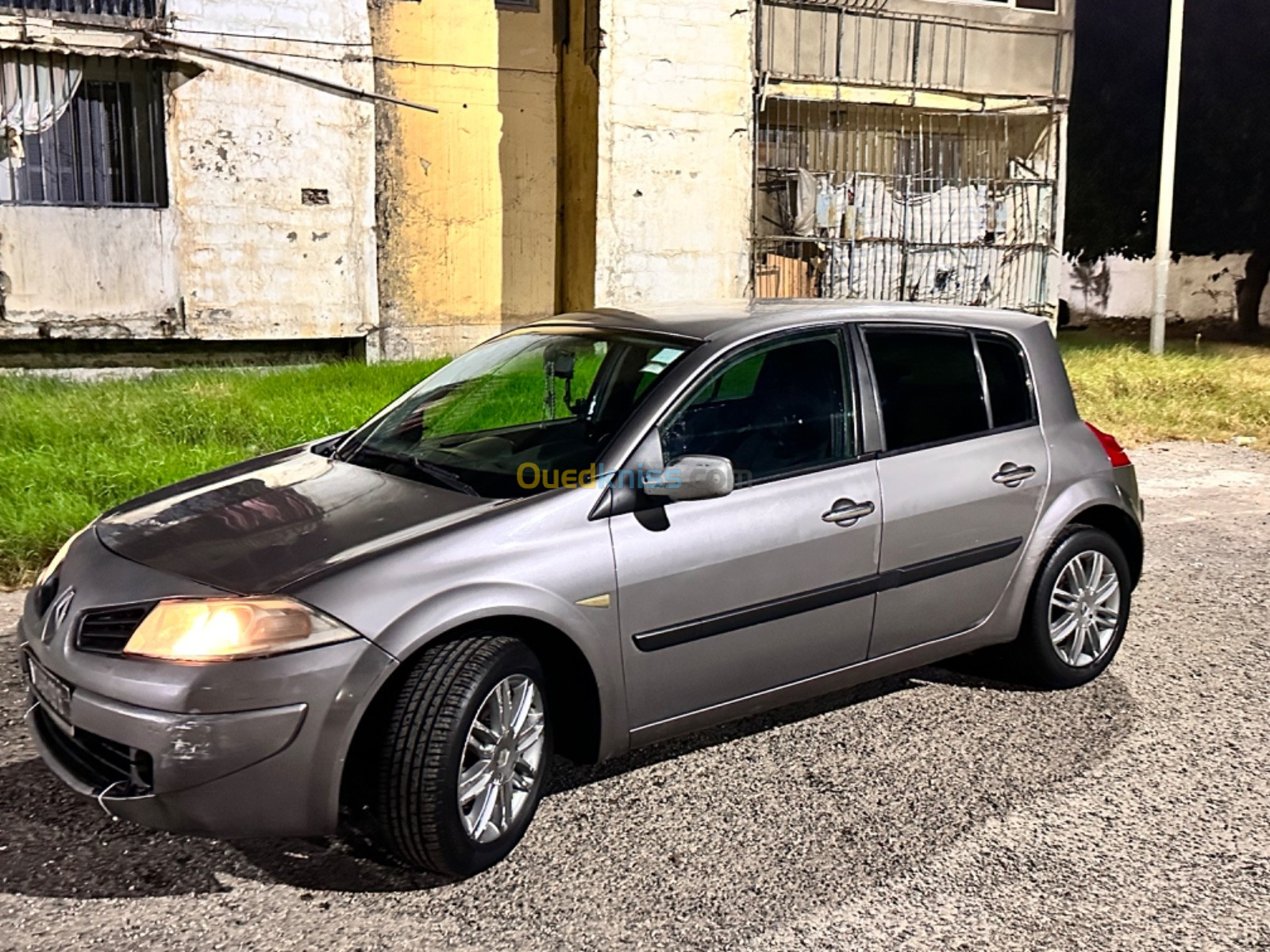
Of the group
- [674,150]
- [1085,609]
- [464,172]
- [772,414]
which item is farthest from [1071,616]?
[464,172]

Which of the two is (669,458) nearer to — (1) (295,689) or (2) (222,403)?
(1) (295,689)

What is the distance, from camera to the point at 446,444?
429cm

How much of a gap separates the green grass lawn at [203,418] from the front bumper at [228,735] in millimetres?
3612

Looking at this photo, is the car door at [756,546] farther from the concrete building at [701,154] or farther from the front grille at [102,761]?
the concrete building at [701,154]

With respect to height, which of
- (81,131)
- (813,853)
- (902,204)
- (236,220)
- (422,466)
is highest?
(81,131)

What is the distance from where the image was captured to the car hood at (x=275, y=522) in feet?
11.0

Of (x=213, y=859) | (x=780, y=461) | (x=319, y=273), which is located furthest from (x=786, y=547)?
(x=319, y=273)

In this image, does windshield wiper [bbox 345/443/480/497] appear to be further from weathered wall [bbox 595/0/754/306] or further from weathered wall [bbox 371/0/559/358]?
weathered wall [bbox 371/0/559/358]

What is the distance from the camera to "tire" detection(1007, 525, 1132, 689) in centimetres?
473

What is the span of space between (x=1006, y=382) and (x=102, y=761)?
132 inches

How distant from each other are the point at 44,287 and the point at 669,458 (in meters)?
10.8

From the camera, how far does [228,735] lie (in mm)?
3061

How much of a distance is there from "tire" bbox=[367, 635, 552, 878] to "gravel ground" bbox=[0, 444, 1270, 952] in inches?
4.9

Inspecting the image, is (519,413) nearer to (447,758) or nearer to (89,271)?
(447,758)
